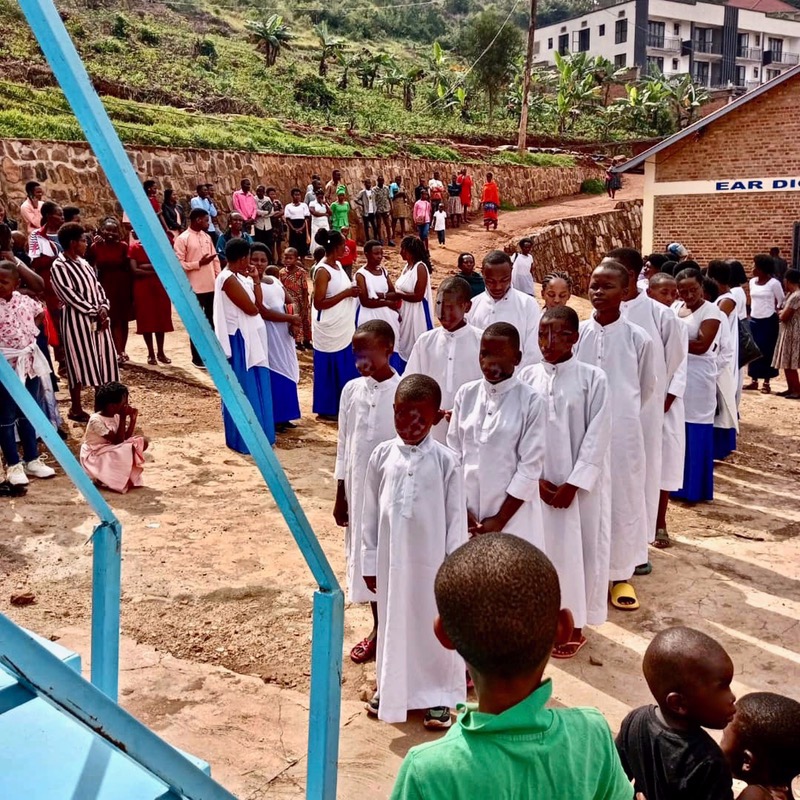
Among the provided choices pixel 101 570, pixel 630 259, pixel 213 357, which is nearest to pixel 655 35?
pixel 630 259

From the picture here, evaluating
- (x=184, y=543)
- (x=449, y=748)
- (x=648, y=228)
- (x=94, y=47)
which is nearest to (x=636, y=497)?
(x=184, y=543)

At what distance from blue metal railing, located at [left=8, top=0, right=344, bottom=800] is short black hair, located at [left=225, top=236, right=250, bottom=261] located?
4.94m

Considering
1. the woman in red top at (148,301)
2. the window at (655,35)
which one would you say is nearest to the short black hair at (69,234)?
the woman in red top at (148,301)

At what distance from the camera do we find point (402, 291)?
764cm

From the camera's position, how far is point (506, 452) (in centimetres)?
360

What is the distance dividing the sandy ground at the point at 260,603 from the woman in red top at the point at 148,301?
216cm

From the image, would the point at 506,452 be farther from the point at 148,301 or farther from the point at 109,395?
the point at 148,301

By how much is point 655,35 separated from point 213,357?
60.7 metres

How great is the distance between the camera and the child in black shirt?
2072mm

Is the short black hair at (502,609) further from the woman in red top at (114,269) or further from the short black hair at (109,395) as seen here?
the woman in red top at (114,269)

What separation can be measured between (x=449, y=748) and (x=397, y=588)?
1.91 meters

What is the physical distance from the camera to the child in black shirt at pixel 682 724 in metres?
2.07

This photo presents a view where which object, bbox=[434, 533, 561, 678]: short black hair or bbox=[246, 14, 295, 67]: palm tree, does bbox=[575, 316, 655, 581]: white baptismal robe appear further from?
bbox=[246, 14, 295, 67]: palm tree

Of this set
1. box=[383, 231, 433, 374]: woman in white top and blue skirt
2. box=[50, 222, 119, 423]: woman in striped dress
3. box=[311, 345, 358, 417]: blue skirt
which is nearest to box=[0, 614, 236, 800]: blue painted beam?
box=[50, 222, 119, 423]: woman in striped dress
